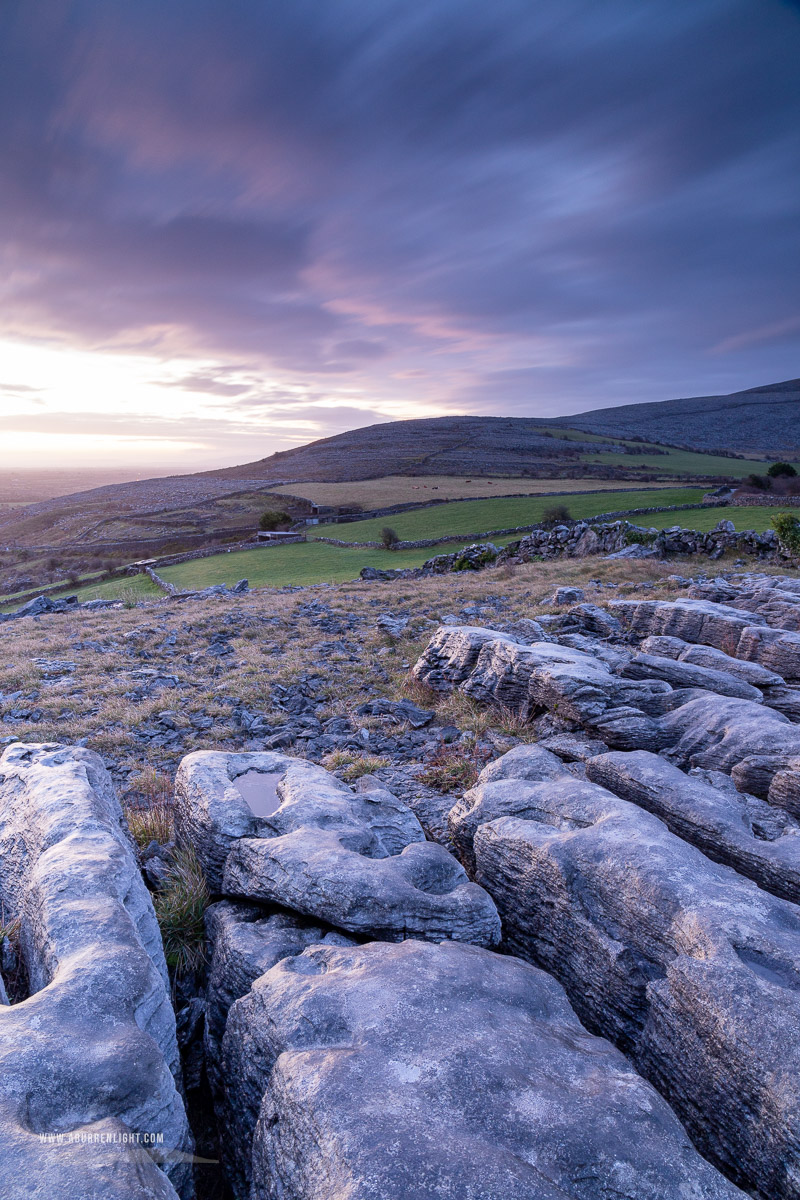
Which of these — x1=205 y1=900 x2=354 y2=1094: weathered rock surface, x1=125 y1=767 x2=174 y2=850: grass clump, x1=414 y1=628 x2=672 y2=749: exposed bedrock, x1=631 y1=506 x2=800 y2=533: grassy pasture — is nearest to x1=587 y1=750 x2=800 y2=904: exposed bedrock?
x1=414 y1=628 x2=672 y2=749: exposed bedrock

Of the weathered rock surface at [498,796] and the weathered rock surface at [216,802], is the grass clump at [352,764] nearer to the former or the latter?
the weathered rock surface at [216,802]

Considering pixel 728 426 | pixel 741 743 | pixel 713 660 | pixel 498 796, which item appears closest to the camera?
pixel 498 796

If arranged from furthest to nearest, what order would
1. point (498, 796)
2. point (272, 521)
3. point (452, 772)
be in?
point (272, 521)
point (452, 772)
point (498, 796)

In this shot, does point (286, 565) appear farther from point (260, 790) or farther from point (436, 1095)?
point (436, 1095)

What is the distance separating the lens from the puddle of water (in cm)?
714

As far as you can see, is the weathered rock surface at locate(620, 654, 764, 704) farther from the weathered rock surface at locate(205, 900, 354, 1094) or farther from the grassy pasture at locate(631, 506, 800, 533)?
the grassy pasture at locate(631, 506, 800, 533)

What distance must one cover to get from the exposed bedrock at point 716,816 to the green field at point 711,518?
31404 millimetres

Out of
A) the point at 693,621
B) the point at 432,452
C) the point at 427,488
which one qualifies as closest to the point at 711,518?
the point at 693,621

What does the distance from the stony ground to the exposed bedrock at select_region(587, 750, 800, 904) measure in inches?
116

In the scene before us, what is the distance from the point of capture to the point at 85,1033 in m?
3.32

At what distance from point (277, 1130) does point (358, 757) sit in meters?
7.39

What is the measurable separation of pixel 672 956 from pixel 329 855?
9.14ft

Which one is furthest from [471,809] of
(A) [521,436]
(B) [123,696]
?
(A) [521,436]

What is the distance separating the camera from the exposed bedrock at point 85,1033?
2.59 m
